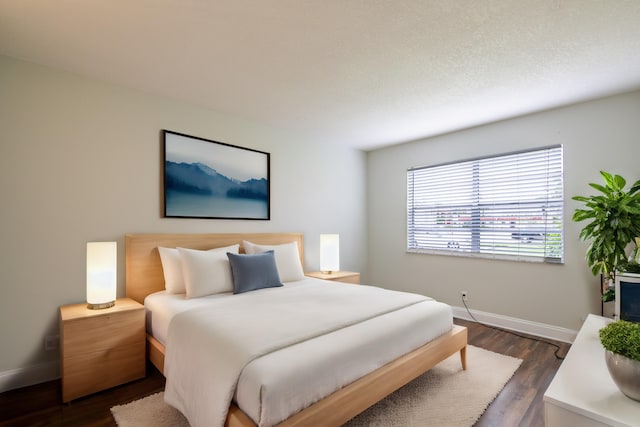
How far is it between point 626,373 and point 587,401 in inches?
7.8

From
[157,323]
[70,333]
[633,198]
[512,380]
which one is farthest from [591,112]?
[70,333]

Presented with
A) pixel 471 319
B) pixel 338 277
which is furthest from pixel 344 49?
pixel 471 319

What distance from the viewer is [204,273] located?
9.07 ft

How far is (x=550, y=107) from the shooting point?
3.36 meters

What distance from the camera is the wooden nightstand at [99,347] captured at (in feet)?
7.16

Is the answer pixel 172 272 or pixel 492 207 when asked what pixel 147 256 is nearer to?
pixel 172 272

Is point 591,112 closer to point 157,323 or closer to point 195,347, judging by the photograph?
point 195,347

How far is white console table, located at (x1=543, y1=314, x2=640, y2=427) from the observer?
1252 mm

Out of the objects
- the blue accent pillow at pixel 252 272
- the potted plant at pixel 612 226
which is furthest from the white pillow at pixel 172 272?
the potted plant at pixel 612 226

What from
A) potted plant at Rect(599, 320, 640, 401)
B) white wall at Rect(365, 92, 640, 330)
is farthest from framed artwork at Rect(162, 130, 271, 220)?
potted plant at Rect(599, 320, 640, 401)

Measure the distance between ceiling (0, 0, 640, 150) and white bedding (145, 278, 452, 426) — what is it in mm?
1891

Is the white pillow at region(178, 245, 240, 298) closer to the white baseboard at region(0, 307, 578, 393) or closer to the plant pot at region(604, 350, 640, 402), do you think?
the white baseboard at region(0, 307, 578, 393)

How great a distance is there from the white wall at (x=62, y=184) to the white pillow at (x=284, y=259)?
47 cm

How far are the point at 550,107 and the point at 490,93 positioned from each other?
932mm
